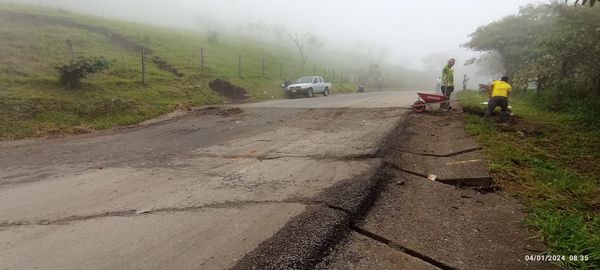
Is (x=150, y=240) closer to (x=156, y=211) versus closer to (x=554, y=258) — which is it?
(x=156, y=211)

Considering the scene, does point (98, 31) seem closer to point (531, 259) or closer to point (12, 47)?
point (12, 47)

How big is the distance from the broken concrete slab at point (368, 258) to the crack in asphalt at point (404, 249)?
0.05 metres

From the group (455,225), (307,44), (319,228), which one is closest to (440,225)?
(455,225)

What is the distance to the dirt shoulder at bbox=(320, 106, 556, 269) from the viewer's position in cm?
342

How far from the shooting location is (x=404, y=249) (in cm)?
362

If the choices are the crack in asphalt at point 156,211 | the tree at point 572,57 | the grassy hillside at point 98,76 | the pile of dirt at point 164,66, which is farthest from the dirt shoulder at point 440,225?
the pile of dirt at point 164,66

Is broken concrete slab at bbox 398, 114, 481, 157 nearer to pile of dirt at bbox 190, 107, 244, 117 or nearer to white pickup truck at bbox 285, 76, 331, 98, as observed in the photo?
pile of dirt at bbox 190, 107, 244, 117

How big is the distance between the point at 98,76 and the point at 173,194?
13887mm

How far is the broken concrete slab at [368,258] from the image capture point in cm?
329

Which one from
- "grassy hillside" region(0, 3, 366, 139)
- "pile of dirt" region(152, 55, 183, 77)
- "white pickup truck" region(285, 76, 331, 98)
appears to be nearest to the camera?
"grassy hillside" region(0, 3, 366, 139)

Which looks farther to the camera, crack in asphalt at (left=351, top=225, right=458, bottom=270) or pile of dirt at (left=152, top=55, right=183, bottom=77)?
pile of dirt at (left=152, top=55, right=183, bottom=77)

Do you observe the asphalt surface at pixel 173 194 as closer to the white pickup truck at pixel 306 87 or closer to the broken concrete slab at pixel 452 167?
the broken concrete slab at pixel 452 167

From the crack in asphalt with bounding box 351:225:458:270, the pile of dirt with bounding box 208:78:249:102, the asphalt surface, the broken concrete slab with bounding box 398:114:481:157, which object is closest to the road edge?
the asphalt surface

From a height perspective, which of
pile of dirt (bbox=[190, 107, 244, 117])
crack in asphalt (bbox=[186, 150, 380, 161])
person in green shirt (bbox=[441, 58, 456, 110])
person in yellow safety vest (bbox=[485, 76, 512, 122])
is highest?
person in green shirt (bbox=[441, 58, 456, 110])
